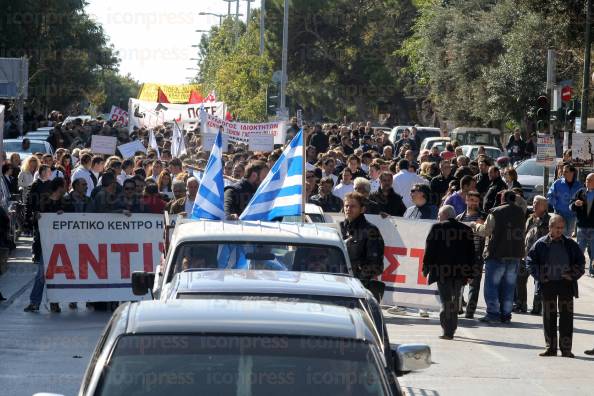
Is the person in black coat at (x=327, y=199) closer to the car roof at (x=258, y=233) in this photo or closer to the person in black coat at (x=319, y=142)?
the car roof at (x=258, y=233)

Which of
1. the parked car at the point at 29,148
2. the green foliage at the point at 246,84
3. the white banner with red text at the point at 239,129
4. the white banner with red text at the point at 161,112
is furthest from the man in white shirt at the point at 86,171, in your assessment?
the green foliage at the point at 246,84

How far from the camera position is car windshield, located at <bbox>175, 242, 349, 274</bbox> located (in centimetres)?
923

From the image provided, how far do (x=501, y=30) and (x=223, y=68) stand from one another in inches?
604

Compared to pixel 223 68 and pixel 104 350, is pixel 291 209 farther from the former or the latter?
pixel 223 68

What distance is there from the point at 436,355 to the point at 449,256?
1753 millimetres

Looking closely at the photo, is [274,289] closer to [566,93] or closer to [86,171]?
[86,171]

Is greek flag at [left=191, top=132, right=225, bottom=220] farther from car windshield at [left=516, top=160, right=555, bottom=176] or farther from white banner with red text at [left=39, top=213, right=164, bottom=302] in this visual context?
car windshield at [left=516, top=160, right=555, bottom=176]

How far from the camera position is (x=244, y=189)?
53.3ft

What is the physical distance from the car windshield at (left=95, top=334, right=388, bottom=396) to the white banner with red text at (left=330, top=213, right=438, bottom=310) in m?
11.0

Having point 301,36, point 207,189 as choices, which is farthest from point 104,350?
point 301,36

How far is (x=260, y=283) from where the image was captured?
6.63 meters

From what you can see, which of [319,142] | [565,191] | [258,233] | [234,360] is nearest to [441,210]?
[258,233]

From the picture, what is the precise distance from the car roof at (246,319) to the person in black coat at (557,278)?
801 cm

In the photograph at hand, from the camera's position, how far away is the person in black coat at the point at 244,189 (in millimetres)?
15750
